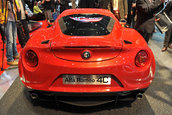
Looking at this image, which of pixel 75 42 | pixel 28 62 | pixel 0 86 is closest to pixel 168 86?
pixel 75 42

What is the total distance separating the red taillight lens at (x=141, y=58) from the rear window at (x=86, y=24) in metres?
0.51

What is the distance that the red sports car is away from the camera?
1.52 m

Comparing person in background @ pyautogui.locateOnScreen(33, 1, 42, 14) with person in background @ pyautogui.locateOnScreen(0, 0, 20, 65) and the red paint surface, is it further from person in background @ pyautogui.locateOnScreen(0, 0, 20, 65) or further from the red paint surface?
the red paint surface

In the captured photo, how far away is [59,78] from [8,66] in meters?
2.40

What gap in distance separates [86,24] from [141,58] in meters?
0.92

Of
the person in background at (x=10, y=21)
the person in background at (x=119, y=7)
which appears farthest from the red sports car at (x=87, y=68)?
the person in background at (x=119, y=7)

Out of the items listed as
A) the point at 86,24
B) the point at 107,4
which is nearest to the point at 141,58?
the point at 86,24

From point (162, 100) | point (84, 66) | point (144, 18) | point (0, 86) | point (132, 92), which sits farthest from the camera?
point (144, 18)

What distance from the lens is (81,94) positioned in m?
1.59

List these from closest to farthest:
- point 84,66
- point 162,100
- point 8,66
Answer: point 84,66 < point 162,100 < point 8,66

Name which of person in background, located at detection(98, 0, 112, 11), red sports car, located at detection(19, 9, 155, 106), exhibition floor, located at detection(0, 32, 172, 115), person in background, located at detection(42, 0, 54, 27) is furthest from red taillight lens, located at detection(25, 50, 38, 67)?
person in background, located at detection(42, 0, 54, 27)

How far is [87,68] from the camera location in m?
1.50

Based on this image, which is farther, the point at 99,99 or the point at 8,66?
the point at 8,66

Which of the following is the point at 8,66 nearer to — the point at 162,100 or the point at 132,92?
the point at 132,92
